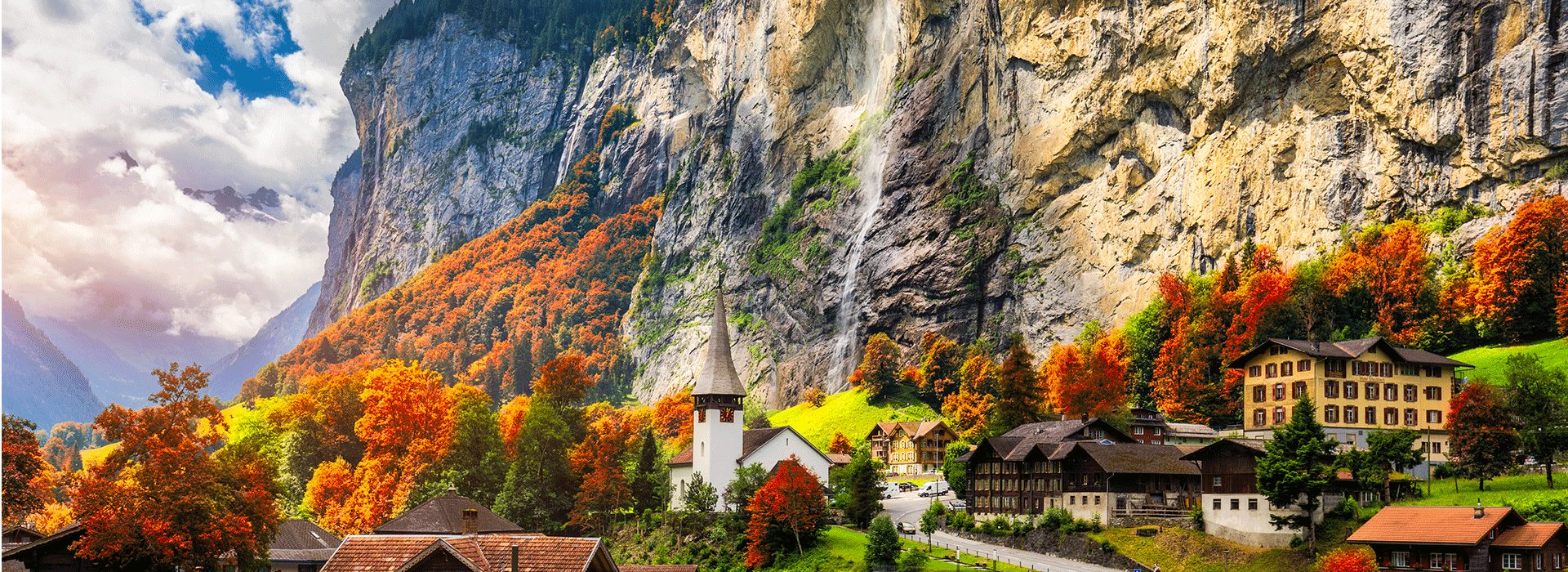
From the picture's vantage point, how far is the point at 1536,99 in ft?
254

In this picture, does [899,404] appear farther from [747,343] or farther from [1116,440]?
[1116,440]

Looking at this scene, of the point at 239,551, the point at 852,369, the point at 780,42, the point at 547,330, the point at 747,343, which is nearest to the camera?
the point at 239,551

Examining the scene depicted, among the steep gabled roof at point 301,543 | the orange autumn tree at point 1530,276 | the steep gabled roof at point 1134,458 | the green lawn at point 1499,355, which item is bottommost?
the steep gabled roof at point 301,543

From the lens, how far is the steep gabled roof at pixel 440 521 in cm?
5388

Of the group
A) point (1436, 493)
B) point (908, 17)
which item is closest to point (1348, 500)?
point (1436, 493)

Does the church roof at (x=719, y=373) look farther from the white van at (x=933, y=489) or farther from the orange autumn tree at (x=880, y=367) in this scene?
the orange autumn tree at (x=880, y=367)

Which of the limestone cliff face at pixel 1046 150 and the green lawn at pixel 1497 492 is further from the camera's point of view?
the limestone cliff face at pixel 1046 150

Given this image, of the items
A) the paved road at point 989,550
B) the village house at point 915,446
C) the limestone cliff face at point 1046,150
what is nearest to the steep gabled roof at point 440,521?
the paved road at point 989,550

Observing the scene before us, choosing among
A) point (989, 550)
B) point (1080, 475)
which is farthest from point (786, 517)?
point (1080, 475)

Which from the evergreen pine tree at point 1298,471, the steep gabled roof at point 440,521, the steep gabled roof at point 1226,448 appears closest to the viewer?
the evergreen pine tree at point 1298,471

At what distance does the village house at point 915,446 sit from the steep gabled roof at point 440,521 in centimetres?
5095

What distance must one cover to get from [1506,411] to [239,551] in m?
57.7

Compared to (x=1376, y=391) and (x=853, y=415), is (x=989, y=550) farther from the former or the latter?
(x=853, y=415)

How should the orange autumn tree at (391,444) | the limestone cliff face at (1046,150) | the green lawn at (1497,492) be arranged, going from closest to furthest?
the green lawn at (1497,492)
the orange autumn tree at (391,444)
the limestone cliff face at (1046,150)
